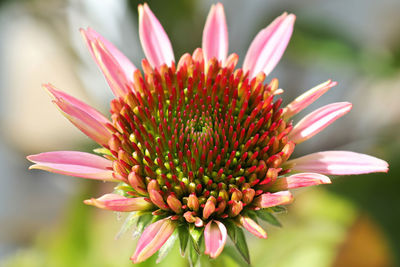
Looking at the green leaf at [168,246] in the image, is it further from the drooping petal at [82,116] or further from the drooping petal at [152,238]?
the drooping petal at [82,116]

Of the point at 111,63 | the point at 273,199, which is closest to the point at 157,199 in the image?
the point at 273,199

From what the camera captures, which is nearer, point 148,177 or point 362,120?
point 148,177

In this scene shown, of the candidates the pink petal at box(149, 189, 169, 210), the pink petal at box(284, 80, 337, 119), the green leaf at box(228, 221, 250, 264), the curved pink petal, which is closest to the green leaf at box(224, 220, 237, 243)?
the green leaf at box(228, 221, 250, 264)

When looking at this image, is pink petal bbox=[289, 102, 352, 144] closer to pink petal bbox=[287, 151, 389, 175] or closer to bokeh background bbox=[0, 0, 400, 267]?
pink petal bbox=[287, 151, 389, 175]

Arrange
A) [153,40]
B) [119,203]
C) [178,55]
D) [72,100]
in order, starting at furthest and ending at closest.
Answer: [178,55] < [153,40] < [72,100] < [119,203]

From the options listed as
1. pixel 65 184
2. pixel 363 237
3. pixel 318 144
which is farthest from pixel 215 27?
pixel 65 184

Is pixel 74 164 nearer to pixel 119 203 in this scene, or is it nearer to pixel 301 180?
pixel 119 203

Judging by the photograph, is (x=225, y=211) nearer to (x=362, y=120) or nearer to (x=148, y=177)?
(x=148, y=177)
